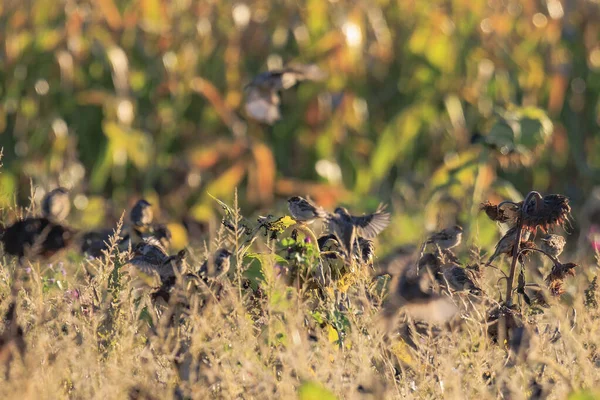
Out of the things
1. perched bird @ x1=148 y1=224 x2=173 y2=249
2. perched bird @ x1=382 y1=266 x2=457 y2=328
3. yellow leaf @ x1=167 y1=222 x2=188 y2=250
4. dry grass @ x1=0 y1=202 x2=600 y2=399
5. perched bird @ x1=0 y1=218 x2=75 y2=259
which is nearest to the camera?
dry grass @ x1=0 y1=202 x2=600 y2=399

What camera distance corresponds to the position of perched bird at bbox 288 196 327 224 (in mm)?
2896

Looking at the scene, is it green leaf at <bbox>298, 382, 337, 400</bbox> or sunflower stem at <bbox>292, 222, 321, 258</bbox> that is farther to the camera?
sunflower stem at <bbox>292, 222, 321, 258</bbox>

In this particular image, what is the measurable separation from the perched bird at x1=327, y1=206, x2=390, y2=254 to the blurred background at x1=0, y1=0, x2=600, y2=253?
3276mm

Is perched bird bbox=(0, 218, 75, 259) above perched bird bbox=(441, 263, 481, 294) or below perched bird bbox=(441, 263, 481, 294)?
above

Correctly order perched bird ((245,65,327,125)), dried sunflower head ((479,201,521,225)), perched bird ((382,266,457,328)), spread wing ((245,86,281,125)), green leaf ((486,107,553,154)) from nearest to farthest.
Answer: perched bird ((382,266,457,328)) < dried sunflower head ((479,201,521,225)) < perched bird ((245,65,327,125)) < green leaf ((486,107,553,154)) < spread wing ((245,86,281,125))

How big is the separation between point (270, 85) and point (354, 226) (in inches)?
47.7

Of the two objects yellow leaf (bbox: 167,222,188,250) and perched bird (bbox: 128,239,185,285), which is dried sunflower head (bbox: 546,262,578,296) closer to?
perched bird (bbox: 128,239,185,285)

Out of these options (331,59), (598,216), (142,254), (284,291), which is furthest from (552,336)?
(331,59)

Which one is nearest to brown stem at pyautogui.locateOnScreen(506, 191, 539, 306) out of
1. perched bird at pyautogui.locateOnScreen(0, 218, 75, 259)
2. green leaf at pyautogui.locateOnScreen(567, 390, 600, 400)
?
green leaf at pyautogui.locateOnScreen(567, 390, 600, 400)

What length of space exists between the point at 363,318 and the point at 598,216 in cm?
425

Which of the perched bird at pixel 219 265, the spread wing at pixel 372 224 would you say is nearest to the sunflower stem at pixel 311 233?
the spread wing at pixel 372 224

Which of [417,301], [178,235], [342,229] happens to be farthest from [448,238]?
[178,235]

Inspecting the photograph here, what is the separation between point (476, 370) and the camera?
253 cm

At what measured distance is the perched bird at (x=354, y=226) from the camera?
9.37ft
